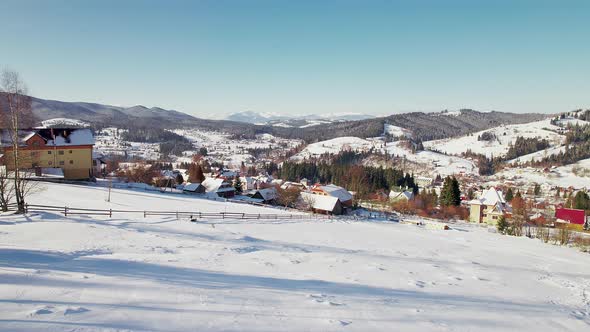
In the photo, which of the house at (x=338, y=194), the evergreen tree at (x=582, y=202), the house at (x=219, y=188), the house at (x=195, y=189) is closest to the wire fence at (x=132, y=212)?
the house at (x=338, y=194)

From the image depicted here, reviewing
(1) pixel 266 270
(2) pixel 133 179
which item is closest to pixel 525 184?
(2) pixel 133 179

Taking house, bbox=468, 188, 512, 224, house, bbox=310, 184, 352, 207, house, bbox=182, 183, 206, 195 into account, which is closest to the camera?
house, bbox=182, 183, 206, 195

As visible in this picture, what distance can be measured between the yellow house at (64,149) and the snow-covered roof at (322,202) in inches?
1222

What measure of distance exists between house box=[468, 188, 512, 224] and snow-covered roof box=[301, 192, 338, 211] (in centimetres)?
2997

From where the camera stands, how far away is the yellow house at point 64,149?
123 feet

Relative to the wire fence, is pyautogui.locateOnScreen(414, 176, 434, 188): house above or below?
below

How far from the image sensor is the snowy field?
7.07 metres

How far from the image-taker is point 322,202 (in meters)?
50.0

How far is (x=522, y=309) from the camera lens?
9992 mm

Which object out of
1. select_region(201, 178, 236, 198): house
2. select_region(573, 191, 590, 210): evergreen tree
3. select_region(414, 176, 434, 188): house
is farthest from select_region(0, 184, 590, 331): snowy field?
select_region(414, 176, 434, 188): house

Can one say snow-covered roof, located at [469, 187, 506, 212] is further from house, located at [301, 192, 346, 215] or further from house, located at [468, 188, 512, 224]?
house, located at [301, 192, 346, 215]

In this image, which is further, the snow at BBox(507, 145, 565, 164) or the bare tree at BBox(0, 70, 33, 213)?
the snow at BBox(507, 145, 565, 164)

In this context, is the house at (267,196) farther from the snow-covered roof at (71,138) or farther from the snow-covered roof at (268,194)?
the snow-covered roof at (71,138)

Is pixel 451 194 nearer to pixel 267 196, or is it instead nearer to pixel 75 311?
pixel 267 196
